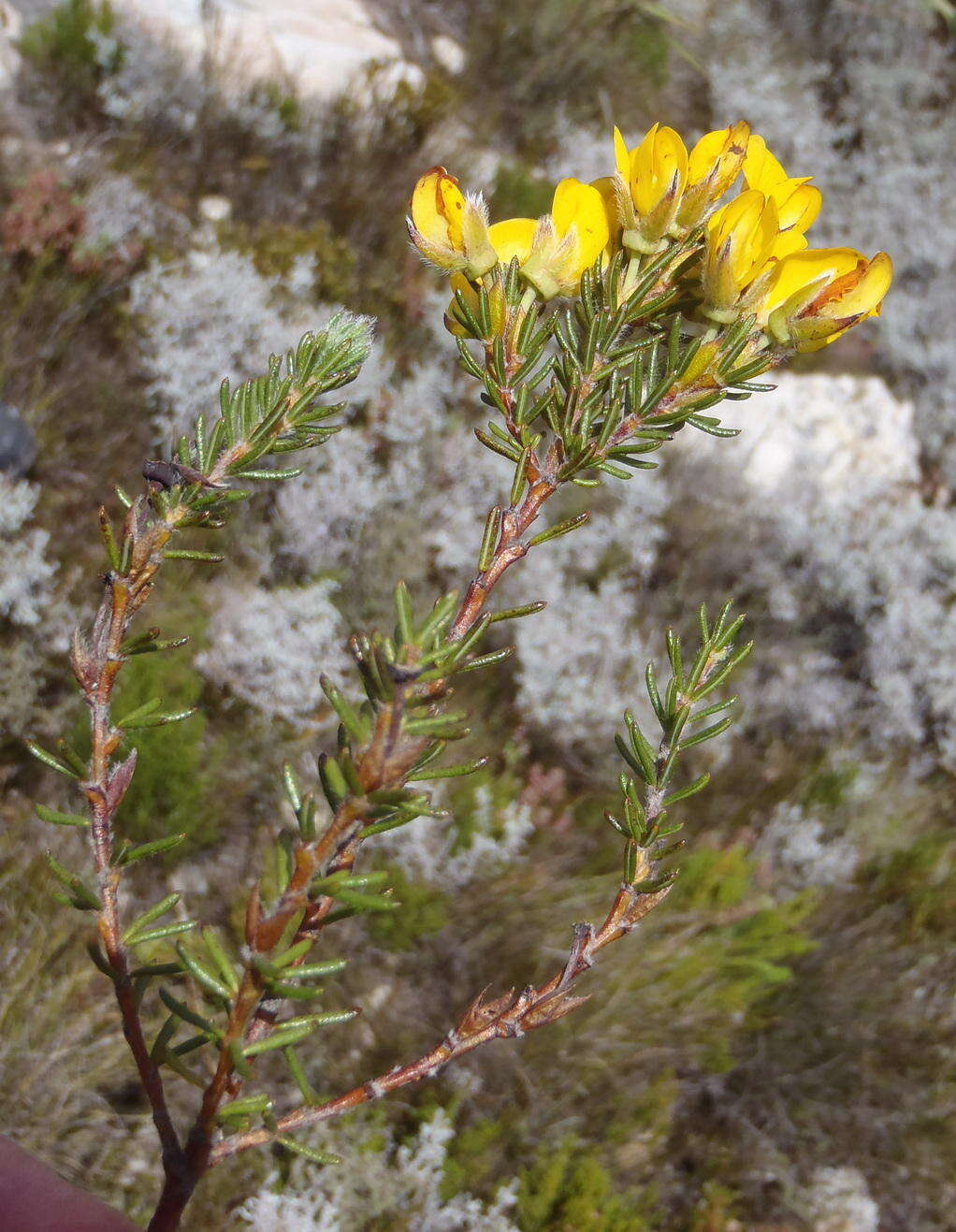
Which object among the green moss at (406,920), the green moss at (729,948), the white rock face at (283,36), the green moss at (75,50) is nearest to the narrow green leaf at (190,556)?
the green moss at (406,920)

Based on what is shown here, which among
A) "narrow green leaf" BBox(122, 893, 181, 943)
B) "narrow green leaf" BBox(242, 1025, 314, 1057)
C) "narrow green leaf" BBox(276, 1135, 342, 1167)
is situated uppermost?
"narrow green leaf" BBox(242, 1025, 314, 1057)

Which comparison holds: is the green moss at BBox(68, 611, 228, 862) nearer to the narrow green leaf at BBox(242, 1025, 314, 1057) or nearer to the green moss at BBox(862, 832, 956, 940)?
the narrow green leaf at BBox(242, 1025, 314, 1057)

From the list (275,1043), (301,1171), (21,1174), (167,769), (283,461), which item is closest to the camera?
(275,1043)

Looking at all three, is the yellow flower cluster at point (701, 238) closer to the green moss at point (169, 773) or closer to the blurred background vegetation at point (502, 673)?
the green moss at point (169, 773)

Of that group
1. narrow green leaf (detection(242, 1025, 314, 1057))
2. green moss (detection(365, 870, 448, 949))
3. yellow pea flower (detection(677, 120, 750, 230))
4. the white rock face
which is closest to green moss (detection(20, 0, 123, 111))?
the white rock face

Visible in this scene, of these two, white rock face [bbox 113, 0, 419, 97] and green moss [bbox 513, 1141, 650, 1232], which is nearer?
green moss [bbox 513, 1141, 650, 1232]

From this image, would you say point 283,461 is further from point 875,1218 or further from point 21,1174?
point 875,1218

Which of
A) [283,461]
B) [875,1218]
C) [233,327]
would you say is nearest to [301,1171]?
[875,1218]
